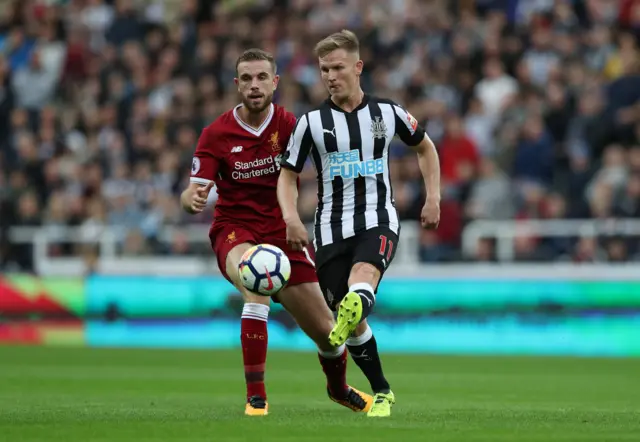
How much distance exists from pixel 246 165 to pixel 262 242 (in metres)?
0.52

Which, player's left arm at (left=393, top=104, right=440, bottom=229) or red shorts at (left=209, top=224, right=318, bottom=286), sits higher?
player's left arm at (left=393, top=104, right=440, bottom=229)

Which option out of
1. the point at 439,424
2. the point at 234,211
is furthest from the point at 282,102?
the point at 439,424

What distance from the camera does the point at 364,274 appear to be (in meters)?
8.16

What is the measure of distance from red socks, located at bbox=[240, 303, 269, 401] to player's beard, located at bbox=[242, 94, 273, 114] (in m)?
1.30

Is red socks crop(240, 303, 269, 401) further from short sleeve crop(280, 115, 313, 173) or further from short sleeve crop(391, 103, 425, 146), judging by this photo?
short sleeve crop(391, 103, 425, 146)

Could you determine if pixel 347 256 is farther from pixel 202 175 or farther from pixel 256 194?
pixel 202 175

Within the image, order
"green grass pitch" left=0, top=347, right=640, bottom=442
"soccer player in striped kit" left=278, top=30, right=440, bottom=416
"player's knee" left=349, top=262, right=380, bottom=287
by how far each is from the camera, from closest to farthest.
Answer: "green grass pitch" left=0, top=347, right=640, bottom=442
"player's knee" left=349, top=262, right=380, bottom=287
"soccer player in striped kit" left=278, top=30, right=440, bottom=416

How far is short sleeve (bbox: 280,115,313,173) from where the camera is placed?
8.51m

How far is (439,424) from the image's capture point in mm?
7738

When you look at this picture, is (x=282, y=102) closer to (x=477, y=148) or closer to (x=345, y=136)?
(x=477, y=148)

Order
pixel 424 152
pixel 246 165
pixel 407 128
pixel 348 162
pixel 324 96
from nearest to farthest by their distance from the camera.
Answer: pixel 348 162 → pixel 407 128 → pixel 424 152 → pixel 246 165 → pixel 324 96

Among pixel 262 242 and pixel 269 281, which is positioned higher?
pixel 262 242

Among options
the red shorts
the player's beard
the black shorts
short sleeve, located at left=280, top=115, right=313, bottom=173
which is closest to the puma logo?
the black shorts

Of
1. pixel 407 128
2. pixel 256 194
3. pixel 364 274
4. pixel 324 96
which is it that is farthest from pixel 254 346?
pixel 324 96
